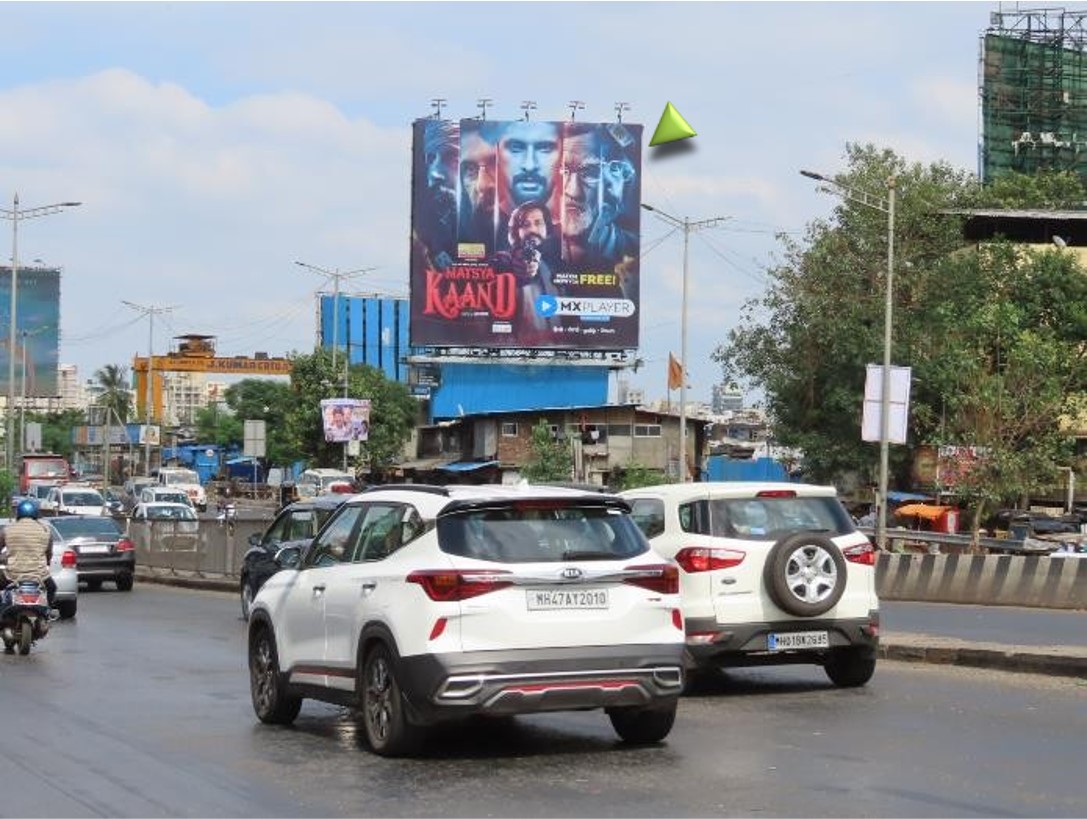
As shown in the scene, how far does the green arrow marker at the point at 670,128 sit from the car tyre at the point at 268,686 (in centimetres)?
4847

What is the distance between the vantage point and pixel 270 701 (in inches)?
492

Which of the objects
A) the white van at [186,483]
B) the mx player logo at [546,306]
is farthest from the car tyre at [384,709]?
the white van at [186,483]

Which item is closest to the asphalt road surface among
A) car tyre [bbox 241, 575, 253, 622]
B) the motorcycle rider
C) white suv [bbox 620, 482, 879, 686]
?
white suv [bbox 620, 482, 879, 686]

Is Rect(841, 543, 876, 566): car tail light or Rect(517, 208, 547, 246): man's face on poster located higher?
Rect(517, 208, 547, 246): man's face on poster

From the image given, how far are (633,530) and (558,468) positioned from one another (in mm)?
49235

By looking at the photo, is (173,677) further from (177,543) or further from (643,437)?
(643,437)

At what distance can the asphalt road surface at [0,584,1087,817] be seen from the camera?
896 centimetres

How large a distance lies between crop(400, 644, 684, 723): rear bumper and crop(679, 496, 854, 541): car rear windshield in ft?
12.6

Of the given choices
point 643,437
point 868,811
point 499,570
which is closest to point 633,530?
point 499,570

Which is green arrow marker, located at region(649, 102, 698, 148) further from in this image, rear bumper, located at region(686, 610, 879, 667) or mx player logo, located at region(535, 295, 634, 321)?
rear bumper, located at region(686, 610, 879, 667)

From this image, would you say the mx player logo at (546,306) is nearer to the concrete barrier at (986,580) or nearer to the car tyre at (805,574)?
the concrete barrier at (986,580)

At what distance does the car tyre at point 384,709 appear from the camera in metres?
10.4

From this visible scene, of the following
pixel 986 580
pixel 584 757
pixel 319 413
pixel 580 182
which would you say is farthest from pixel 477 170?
pixel 584 757

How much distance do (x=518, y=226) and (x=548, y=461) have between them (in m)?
14.7
